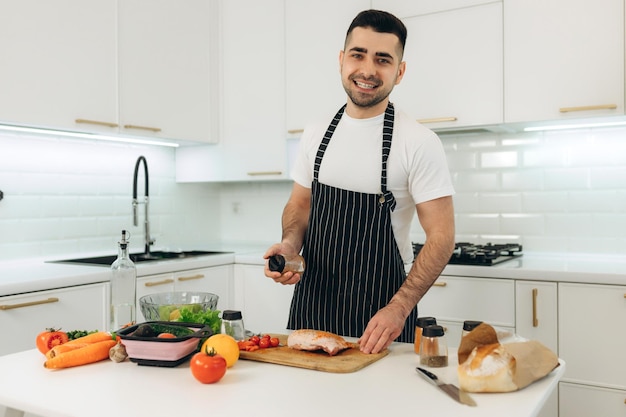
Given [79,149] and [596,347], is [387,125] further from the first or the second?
[79,149]

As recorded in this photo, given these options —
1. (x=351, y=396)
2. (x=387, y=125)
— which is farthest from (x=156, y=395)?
(x=387, y=125)

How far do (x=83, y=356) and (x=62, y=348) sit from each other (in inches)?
2.1

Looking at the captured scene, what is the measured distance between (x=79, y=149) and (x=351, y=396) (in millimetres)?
2677

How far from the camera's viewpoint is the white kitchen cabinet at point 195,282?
3.08 meters

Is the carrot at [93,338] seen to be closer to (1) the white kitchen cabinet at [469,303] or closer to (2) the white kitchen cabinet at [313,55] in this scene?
(1) the white kitchen cabinet at [469,303]

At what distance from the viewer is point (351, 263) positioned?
86.4 inches

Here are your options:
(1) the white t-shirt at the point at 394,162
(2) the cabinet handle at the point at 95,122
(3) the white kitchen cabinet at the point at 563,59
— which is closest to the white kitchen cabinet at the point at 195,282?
(2) the cabinet handle at the point at 95,122

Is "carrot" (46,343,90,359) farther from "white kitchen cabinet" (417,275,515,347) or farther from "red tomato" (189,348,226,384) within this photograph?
"white kitchen cabinet" (417,275,515,347)

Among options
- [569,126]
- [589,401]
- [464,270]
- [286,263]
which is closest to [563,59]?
[569,126]

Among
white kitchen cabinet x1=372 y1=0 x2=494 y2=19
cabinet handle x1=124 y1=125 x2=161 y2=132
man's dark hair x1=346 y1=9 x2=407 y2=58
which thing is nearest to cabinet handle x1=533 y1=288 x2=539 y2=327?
man's dark hair x1=346 y1=9 x2=407 y2=58

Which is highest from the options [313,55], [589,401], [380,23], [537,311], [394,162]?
[313,55]

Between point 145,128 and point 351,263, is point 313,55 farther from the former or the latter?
point 351,263

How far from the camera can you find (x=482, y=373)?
1.28 meters

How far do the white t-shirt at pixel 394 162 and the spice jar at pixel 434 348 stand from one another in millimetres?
678
